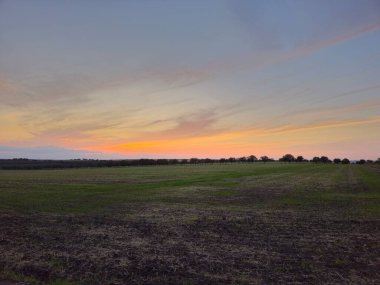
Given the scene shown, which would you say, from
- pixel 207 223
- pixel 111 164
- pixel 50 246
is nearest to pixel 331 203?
pixel 207 223

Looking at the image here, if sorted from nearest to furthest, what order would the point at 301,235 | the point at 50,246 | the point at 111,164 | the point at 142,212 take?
the point at 50,246
the point at 301,235
the point at 142,212
the point at 111,164

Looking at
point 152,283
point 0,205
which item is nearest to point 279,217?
point 152,283

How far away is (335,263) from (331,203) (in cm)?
1441

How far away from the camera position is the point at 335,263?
1022cm

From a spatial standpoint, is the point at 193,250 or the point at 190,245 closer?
the point at 193,250

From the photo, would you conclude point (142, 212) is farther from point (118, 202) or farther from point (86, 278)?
point (86, 278)

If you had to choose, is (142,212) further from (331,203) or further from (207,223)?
(331,203)

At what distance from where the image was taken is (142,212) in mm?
20016

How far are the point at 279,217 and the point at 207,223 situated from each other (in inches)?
154

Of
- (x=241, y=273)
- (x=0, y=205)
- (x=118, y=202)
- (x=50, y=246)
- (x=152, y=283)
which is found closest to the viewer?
(x=152, y=283)

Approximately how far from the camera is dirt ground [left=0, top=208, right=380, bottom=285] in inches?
362

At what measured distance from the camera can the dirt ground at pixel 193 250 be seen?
30.2 feet

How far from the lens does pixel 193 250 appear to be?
11.5 m

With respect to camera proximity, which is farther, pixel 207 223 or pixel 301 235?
pixel 207 223
